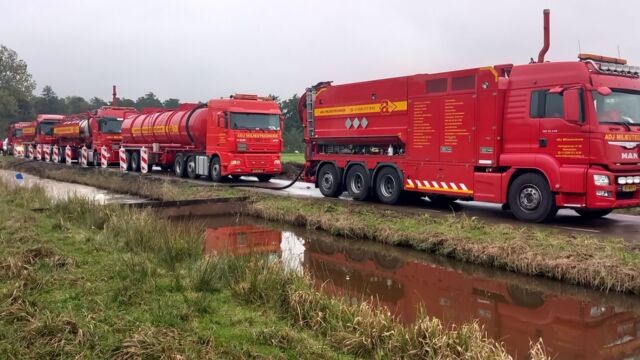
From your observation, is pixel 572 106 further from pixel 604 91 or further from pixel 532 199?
pixel 532 199

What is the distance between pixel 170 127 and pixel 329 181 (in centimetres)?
1076

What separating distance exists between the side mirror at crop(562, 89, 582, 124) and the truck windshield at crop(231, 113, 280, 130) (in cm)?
1262

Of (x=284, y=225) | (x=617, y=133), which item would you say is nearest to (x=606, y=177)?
(x=617, y=133)

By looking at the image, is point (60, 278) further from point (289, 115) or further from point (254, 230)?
point (289, 115)

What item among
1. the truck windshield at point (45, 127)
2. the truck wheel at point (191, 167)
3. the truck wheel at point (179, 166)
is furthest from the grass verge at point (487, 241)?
the truck windshield at point (45, 127)

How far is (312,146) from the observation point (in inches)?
671

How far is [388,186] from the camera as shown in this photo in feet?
47.9

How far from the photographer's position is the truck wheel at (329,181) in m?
16.1

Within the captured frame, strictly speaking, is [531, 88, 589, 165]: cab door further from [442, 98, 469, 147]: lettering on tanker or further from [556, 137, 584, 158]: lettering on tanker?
[442, 98, 469, 147]: lettering on tanker

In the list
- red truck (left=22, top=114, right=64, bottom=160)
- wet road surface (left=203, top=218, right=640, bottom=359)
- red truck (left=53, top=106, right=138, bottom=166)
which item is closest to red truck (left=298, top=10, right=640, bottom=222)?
wet road surface (left=203, top=218, right=640, bottom=359)

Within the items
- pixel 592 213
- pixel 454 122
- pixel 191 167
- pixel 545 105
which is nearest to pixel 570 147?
pixel 545 105

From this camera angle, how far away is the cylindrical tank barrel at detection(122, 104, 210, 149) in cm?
2252

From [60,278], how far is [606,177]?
9.20 metres

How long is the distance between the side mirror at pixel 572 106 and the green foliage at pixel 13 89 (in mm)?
82105
